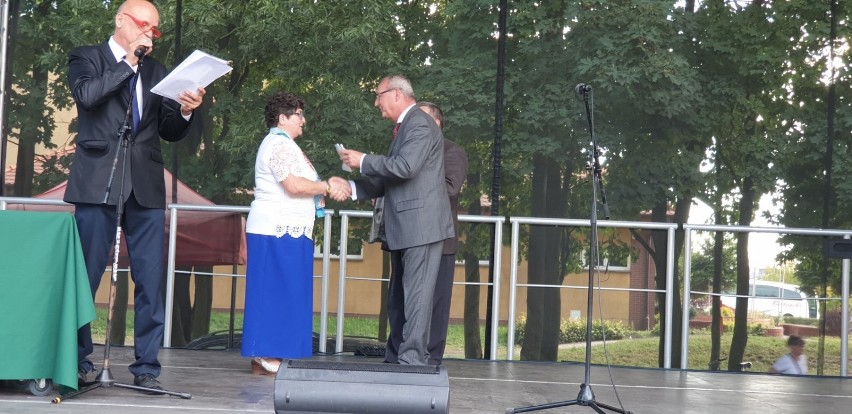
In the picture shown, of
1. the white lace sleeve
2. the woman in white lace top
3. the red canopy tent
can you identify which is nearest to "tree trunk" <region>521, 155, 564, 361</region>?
the red canopy tent

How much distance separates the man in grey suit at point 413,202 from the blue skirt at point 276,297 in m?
0.56

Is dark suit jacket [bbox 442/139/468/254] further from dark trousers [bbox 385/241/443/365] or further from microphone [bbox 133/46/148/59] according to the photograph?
microphone [bbox 133/46/148/59]

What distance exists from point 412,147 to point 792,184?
15.5ft

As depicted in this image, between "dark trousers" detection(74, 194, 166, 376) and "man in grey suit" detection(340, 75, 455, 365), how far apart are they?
0.82 meters

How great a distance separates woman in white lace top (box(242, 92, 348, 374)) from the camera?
4473mm

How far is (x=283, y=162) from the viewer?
4387 mm

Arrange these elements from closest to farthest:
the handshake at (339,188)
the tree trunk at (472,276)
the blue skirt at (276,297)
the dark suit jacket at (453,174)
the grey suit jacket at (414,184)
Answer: the grey suit jacket at (414,184), the handshake at (339,188), the blue skirt at (276,297), the dark suit jacket at (453,174), the tree trunk at (472,276)

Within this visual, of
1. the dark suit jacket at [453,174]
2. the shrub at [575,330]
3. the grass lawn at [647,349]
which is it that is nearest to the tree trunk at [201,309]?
the grass lawn at [647,349]

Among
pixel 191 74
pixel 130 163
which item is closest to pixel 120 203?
pixel 130 163

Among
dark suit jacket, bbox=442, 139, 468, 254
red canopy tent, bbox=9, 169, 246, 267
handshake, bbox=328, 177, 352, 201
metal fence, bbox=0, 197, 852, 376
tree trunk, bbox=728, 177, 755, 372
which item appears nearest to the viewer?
handshake, bbox=328, 177, 352, 201

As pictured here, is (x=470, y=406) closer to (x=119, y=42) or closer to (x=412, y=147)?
(x=412, y=147)

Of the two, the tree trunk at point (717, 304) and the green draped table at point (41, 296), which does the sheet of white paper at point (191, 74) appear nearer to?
the green draped table at point (41, 296)

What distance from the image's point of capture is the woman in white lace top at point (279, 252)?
4.47m

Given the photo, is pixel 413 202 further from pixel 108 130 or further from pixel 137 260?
pixel 108 130
